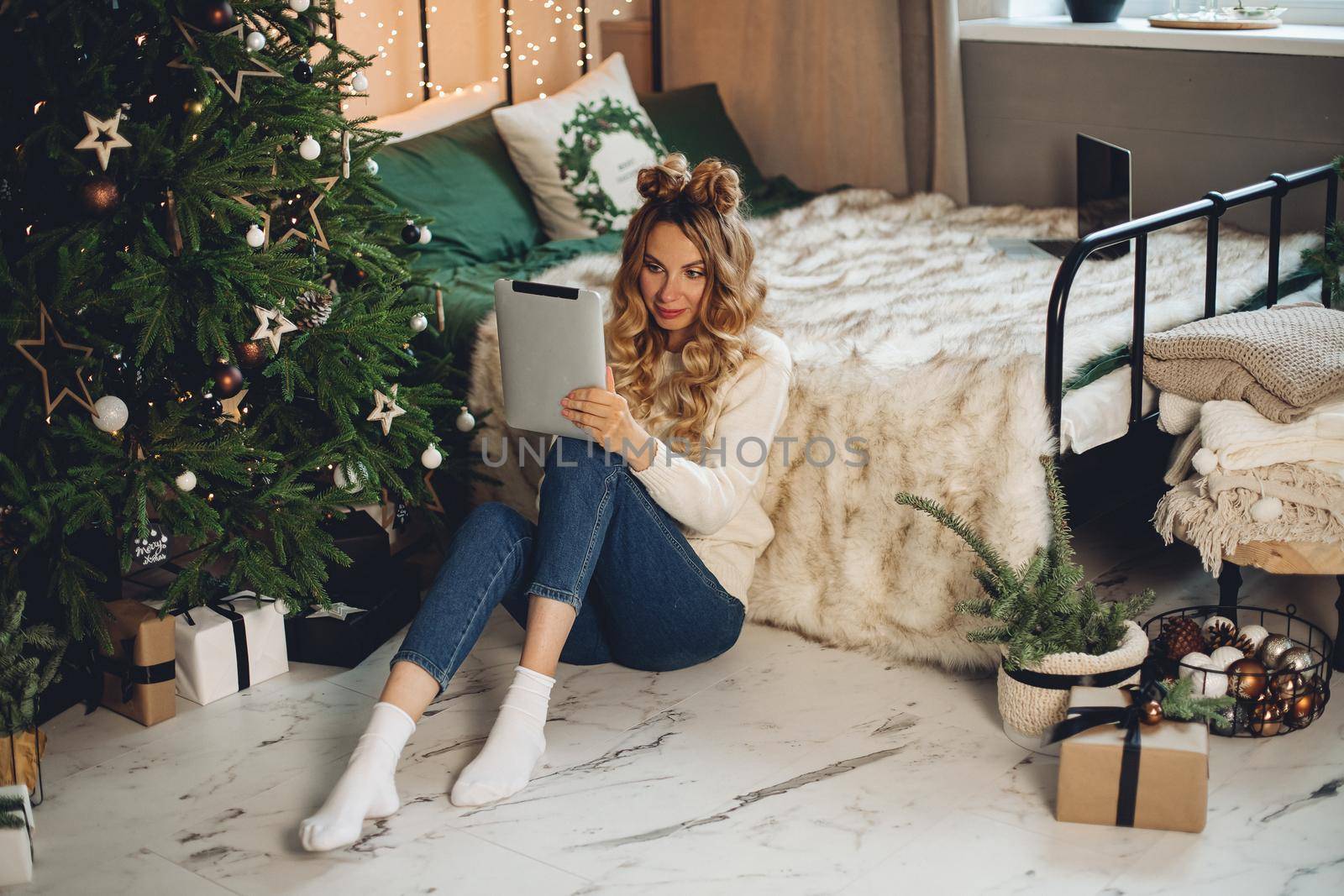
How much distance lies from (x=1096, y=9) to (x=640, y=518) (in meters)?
2.10

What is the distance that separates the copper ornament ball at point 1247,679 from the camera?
1842 mm

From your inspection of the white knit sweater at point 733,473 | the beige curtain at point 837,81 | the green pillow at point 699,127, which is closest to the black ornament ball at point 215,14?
the white knit sweater at point 733,473

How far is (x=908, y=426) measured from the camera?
6.57ft

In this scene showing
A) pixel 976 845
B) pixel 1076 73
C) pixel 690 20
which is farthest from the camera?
pixel 690 20

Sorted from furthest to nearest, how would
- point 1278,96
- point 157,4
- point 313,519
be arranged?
point 1278,96 → point 313,519 → point 157,4

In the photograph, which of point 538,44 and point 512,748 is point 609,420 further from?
point 538,44

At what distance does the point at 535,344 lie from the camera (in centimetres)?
178

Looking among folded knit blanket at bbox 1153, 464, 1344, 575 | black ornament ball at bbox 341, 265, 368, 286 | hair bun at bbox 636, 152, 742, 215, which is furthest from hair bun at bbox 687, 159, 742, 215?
folded knit blanket at bbox 1153, 464, 1344, 575

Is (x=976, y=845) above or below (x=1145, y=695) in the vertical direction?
below

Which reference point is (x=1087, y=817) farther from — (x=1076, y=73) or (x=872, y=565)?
(x=1076, y=73)

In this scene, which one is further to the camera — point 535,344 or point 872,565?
point 872,565

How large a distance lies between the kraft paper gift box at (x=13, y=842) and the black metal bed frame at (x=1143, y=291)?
56.8 inches

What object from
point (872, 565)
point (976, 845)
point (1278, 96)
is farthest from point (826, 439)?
point (1278, 96)

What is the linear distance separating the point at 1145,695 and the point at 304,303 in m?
1.32
